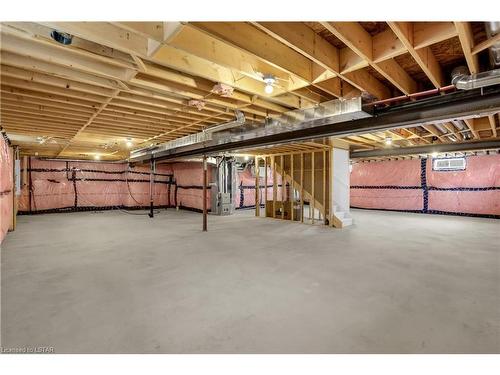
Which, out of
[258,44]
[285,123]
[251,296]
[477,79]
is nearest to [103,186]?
[285,123]

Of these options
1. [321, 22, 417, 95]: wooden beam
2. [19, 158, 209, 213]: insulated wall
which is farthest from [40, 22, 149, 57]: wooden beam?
[19, 158, 209, 213]: insulated wall

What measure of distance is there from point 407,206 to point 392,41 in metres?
8.99

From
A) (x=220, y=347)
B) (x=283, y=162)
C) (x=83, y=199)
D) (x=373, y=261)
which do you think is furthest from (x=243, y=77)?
(x=83, y=199)

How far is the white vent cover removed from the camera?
8.54m

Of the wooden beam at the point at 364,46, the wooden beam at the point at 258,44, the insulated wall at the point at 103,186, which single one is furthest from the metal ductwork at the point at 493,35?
the insulated wall at the point at 103,186

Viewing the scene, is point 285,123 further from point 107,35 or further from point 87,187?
point 87,187

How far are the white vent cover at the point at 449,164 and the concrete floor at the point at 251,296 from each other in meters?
5.03

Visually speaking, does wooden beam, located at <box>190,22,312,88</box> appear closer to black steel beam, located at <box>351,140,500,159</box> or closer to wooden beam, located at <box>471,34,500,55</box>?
wooden beam, located at <box>471,34,500,55</box>

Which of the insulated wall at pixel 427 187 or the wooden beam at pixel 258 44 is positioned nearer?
the wooden beam at pixel 258 44

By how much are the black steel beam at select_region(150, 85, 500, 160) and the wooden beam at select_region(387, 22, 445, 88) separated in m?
0.24

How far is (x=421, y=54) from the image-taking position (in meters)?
2.31

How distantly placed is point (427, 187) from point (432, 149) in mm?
3254

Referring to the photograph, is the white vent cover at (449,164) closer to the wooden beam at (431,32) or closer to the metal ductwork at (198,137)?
the metal ductwork at (198,137)

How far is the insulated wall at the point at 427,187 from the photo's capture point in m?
8.00
